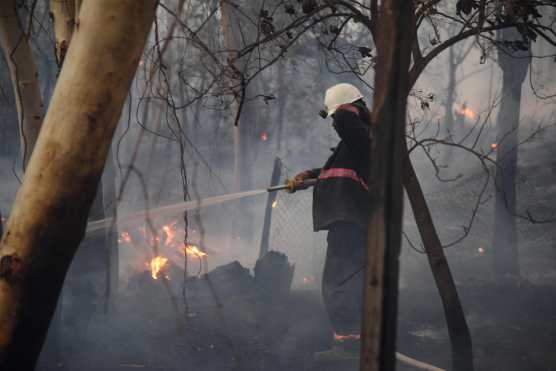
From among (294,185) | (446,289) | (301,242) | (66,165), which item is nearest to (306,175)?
(294,185)

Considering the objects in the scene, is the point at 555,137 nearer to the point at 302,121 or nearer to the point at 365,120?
the point at 302,121

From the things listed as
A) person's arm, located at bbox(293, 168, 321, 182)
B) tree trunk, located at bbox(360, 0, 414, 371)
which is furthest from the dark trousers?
tree trunk, located at bbox(360, 0, 414, 371)

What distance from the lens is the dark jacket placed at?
471 cm

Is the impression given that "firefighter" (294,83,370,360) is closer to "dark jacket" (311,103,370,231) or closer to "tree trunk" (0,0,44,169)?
"dark jacket" (311,103,370,231)

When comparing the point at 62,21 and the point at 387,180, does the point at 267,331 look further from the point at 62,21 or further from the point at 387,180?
the point at 387,180

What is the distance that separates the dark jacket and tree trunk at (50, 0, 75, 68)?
7.96ft

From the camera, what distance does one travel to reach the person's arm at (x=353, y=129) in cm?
465

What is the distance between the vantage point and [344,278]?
16.1 ft

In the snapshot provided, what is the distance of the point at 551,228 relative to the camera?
9.42 metres

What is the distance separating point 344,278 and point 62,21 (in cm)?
332

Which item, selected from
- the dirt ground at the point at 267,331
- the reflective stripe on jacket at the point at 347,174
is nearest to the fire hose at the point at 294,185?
the reflective stripe on jacket at the point at 347,174

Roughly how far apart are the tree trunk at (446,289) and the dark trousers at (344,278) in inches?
61.4

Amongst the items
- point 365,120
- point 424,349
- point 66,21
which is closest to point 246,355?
point 424,349

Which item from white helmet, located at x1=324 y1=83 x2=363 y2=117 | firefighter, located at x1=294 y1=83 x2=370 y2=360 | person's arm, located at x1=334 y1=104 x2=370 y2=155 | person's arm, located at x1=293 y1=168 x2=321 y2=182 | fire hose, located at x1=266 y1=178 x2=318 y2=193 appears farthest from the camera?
person's arm, located at x1=293 y1=168 x2=321 y2=182
